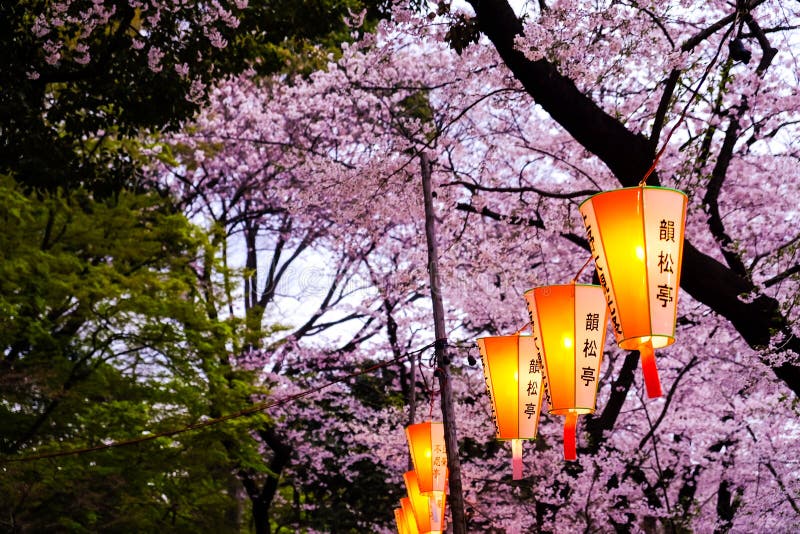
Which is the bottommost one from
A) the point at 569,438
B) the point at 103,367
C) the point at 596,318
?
the point at 569,438

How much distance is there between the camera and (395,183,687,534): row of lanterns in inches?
175

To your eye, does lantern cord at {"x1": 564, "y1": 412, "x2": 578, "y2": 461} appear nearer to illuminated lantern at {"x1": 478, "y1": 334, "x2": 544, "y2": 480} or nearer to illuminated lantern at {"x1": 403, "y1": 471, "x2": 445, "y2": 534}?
illuminated lantern at {"x1": 478, "y1": 334, "x2": 544, "y2": 480}

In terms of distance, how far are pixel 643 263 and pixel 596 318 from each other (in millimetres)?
1150

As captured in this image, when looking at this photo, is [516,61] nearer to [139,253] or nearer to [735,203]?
[735,203]

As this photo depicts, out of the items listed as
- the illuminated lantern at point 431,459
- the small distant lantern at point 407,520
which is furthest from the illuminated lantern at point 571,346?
the small distant lantern at point 407,520

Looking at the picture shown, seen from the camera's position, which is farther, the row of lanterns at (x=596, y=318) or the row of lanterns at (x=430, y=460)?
the row of lanterns at (x=430, y=460)

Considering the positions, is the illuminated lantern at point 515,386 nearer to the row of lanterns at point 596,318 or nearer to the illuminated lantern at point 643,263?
the row of lanterns at point 596,318

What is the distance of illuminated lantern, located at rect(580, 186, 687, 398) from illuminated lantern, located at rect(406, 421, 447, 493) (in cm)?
564

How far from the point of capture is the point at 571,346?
5531 millimetres

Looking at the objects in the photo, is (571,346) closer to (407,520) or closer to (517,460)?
(517,460)

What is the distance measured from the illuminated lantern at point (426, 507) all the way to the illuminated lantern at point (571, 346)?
4.88 m

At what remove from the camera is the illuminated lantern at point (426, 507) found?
10.3 m

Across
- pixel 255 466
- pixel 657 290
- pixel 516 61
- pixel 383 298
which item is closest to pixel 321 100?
pixel 383 298

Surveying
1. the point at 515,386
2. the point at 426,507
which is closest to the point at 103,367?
the point at 426,507
